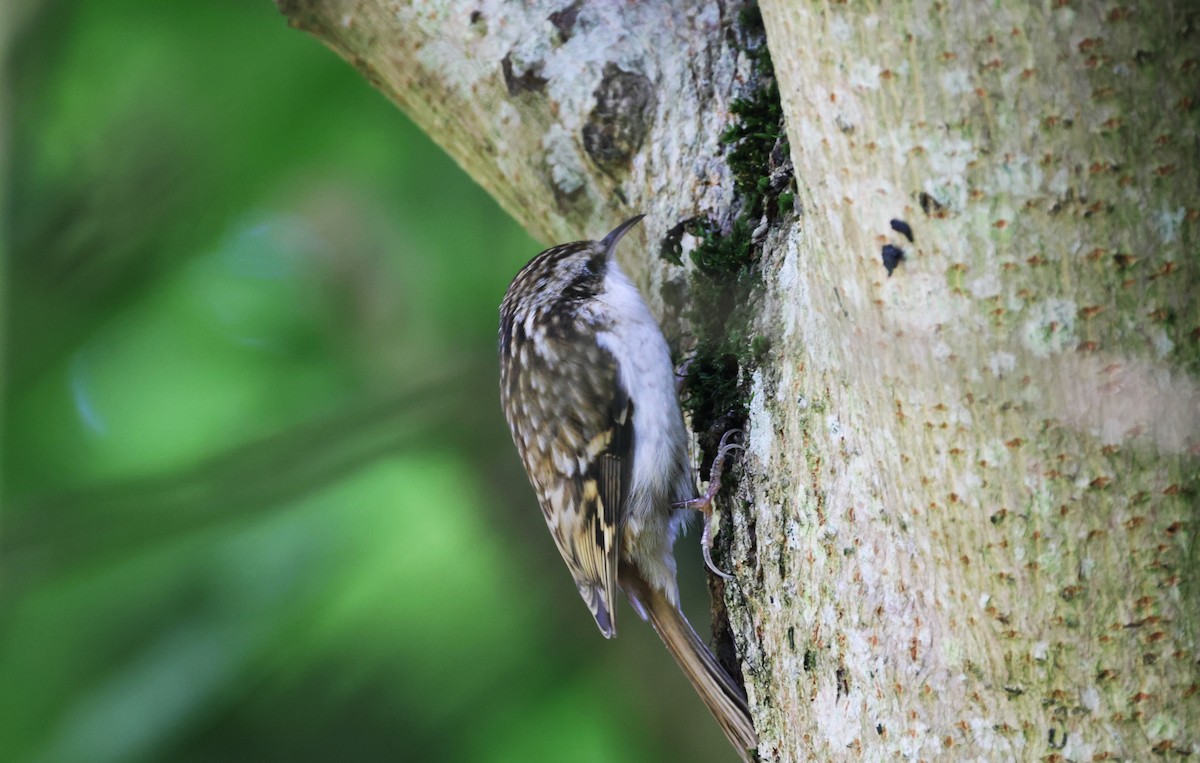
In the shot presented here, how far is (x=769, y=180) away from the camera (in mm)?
1804

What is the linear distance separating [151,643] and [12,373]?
36.6 inches

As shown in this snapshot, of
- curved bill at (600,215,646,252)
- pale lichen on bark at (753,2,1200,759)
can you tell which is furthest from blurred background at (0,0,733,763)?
pale lichen on bark at (753,2,1200,759)

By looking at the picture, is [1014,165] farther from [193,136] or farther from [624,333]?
[193,136]

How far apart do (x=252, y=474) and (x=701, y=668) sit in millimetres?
1620

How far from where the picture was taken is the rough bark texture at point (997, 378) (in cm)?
107

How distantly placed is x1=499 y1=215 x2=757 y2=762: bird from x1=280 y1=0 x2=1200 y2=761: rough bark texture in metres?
0.63

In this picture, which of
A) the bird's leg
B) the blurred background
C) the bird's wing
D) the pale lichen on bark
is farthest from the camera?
the blurred background

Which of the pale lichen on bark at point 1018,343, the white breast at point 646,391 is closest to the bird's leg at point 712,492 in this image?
the white breast at point 646,391

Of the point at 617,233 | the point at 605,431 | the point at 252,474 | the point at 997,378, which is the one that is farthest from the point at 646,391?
A: the point at 252,474

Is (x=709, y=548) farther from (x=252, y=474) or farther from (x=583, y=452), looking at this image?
(x=252, y=474)

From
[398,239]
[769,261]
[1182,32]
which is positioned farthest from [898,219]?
[398,239]

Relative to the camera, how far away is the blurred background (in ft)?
10.2

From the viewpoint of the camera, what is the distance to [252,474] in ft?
10.0

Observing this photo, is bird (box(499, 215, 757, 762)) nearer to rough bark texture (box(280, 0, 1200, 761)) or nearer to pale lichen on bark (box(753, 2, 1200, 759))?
rough bark texture (box(280, 0, 1200, 761))
